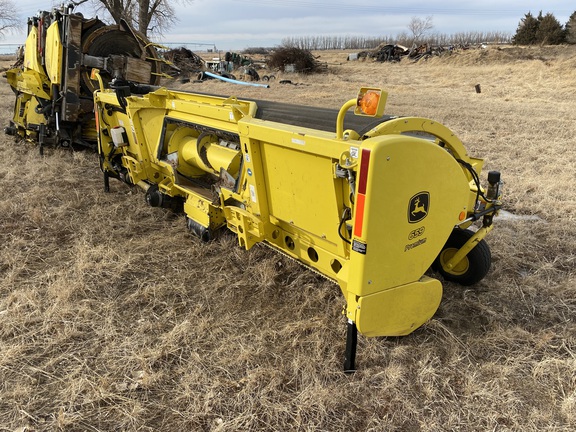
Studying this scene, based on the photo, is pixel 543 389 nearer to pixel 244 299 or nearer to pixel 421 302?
pixel 421 302

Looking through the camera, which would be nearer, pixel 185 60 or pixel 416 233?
pixel 416 233

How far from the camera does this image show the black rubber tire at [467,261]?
3.14 meters

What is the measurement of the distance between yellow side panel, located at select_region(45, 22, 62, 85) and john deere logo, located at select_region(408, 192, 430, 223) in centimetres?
610

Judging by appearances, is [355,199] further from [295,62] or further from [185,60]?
[185,60]

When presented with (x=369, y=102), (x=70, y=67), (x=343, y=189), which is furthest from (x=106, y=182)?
(x=369, y=102)

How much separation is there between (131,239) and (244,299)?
1.59m

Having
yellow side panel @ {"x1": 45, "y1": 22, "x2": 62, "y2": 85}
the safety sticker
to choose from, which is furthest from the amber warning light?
yellow side panel @ {"x1": 45, "y1": 22, "x2": 62, "y2": 85}

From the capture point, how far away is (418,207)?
2240mm

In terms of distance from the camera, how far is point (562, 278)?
342 cm

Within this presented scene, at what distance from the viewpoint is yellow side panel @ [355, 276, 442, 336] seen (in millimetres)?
2270

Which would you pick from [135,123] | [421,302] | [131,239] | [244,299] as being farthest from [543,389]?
[135,123]

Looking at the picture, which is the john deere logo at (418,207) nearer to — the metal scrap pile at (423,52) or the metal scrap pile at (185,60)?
the metal scrap pile at (185,60)

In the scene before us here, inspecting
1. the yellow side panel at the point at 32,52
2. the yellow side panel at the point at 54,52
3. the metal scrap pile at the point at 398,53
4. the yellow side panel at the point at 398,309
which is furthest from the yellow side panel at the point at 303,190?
the metal scrap pile at the point at 398,53

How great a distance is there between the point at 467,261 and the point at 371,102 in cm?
175
